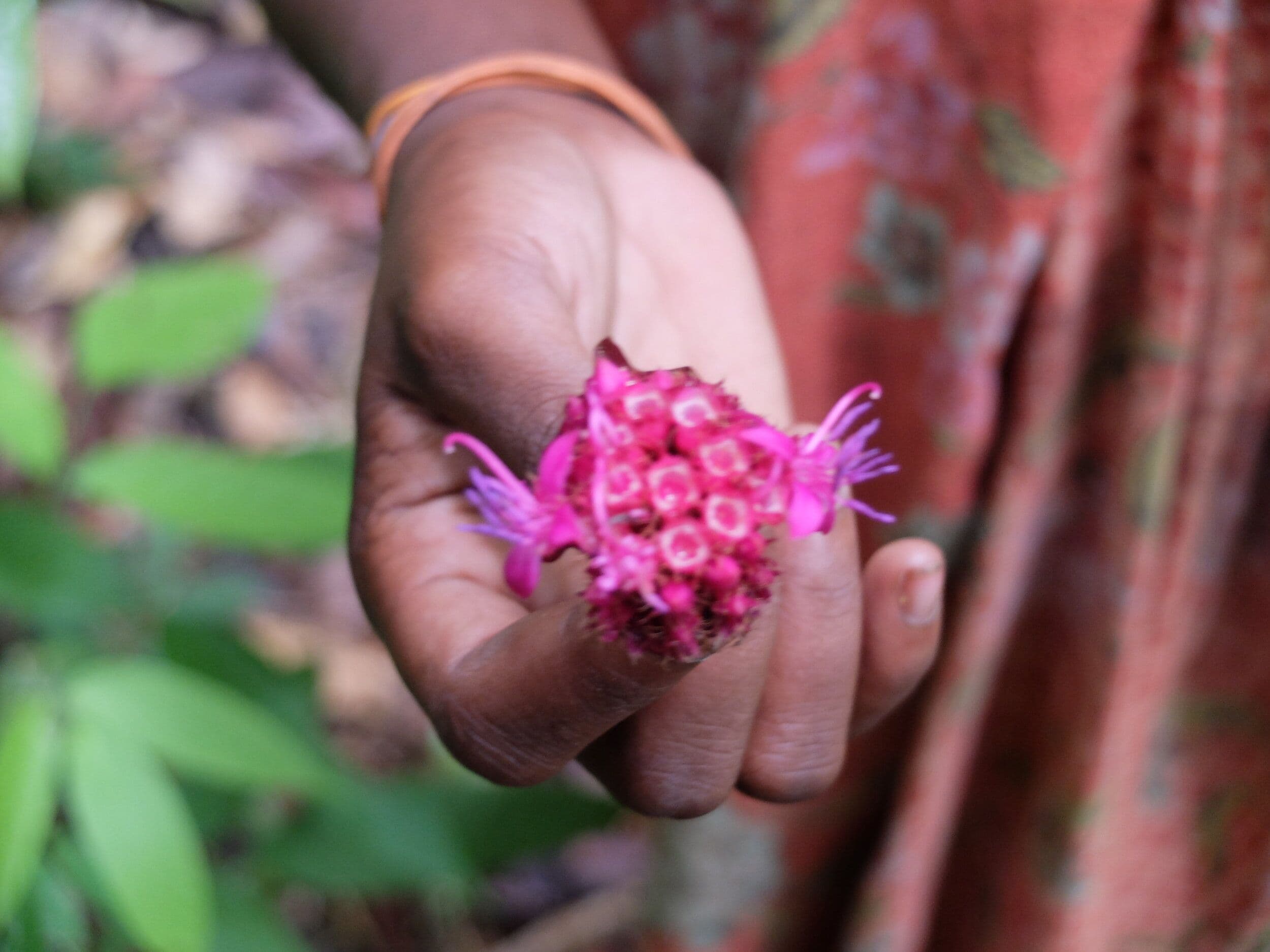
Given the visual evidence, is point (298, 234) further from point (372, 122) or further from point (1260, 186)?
point (1260, 186)

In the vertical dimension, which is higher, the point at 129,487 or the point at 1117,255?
the point at 1117,255

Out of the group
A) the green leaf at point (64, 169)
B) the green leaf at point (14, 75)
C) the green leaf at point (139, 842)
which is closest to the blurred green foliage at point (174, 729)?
the green leaf at point (139, 842)

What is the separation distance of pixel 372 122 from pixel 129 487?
29 cm

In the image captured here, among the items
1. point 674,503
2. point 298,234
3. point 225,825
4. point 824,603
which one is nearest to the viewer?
point 674,503

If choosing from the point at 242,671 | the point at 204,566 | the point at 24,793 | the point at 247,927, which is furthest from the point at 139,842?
the point at 204,566

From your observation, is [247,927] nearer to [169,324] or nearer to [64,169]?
[169,324]

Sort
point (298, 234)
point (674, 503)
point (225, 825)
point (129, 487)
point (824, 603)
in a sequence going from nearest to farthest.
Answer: point (674, 503) → point (824, 603) → point (129, 487) → point (225, 825) → point (298, 234)

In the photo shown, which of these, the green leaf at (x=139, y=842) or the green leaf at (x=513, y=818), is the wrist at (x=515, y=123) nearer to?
the green leaf at (x=139, y=842)

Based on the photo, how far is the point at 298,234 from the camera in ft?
5.50

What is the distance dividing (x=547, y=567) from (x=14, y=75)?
1.05 ft

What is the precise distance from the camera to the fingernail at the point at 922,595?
0.51m

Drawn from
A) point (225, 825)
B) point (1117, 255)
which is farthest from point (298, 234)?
point (1117, 255)

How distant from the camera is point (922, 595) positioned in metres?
0.51

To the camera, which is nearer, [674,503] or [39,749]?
[674,503]
